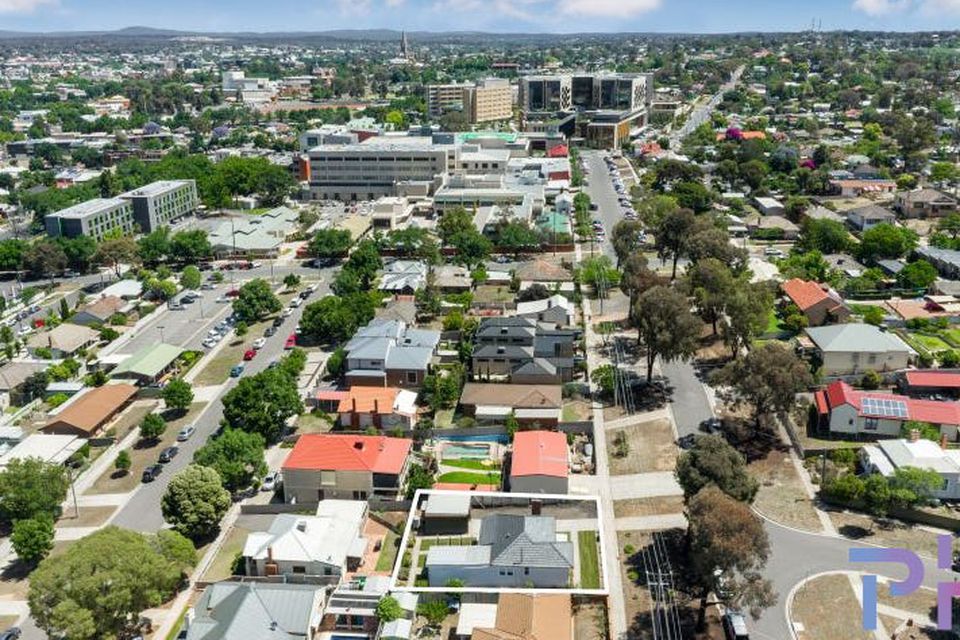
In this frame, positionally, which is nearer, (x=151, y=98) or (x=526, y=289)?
(x=526, y=289)

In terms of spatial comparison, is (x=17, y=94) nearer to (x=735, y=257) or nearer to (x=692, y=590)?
(x=735, y=257)

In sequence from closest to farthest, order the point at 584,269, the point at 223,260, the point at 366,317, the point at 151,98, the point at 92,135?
the point at 366,317
the point at 584,269
the point at 223,260
the point at 92,135
the point at 151,98

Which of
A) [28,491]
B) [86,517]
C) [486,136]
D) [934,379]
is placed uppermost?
[486,136]

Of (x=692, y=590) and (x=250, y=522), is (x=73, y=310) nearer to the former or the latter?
(x=250, y=522)

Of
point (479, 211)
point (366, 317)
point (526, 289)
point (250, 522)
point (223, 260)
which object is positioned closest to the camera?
point (250, 522)

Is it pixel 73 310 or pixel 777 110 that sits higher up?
pixel 777 110

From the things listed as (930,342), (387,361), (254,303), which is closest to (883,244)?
(930,342)

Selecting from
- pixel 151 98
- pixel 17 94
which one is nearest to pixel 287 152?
pixel 151 98

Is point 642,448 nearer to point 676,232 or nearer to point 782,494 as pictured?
point 782,494
